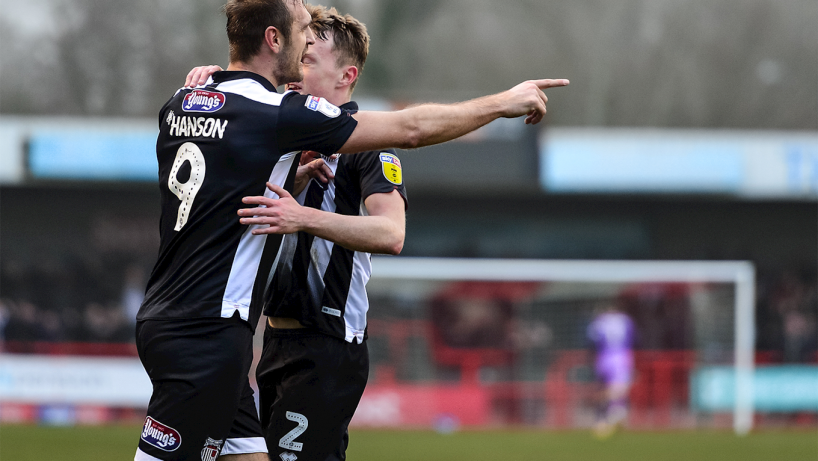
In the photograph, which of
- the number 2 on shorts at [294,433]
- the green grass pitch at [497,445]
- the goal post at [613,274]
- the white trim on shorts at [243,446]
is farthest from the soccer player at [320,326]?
the goal post at [613,274]

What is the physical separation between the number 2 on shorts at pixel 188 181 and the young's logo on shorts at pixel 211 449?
0.72 m

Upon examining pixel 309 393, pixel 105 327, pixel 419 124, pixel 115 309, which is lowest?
pixel 105 327

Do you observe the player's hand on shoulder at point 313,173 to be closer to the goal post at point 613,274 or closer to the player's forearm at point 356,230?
the player's forearm at point 356,230

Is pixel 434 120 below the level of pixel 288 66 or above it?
below

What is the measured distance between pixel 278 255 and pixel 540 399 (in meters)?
12.1

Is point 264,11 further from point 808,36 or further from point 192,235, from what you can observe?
point 808,36

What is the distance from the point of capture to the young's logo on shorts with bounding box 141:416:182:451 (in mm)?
3062

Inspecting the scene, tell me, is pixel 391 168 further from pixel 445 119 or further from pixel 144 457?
pixel 144 457

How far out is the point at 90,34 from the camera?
25891 mm

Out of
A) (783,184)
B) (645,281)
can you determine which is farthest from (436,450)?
(783,184)

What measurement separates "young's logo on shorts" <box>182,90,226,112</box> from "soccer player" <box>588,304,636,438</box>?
11.4m

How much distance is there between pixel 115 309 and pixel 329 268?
576 inches

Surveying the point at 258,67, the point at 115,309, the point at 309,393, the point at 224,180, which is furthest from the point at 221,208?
the point at 115,309

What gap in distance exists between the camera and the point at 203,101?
3.21 m
